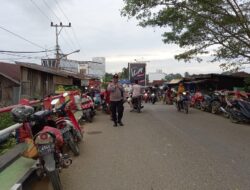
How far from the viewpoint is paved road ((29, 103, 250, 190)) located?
6.12m

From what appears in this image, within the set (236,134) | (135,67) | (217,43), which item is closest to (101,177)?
(236,134)

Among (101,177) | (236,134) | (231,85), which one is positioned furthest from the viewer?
(231,85)

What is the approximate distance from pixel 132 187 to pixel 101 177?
2.84 ft

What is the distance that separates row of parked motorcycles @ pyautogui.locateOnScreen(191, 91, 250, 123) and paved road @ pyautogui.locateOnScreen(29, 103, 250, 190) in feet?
9.89

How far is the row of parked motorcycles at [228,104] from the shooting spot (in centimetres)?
1515

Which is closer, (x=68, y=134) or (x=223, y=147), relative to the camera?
(x=68, y=134)

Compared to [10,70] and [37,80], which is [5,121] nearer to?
[37,80]

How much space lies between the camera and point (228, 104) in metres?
16.3

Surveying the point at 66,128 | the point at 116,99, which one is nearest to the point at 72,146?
the point at 66,128

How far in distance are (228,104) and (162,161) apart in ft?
30.9

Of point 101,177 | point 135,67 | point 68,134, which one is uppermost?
point 135,67

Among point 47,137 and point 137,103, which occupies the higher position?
point 47,137

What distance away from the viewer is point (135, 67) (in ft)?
142

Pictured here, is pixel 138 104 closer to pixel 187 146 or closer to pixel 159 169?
pixel 187 146
